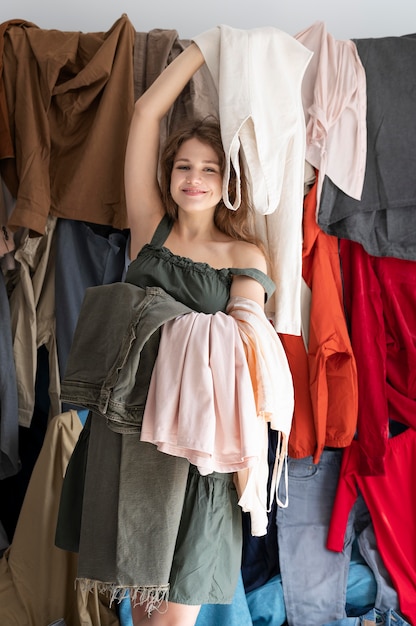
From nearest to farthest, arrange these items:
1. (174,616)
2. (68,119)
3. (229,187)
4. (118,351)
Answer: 1. (118,351)
2. (174,616)
3. (229,187)
4. (68,119)

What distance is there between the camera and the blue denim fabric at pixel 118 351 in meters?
1.68

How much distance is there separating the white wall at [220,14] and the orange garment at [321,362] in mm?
717

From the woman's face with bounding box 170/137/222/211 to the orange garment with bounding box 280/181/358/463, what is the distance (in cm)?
52

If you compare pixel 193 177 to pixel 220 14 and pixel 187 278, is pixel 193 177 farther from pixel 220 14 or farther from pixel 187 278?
pixel 220 14

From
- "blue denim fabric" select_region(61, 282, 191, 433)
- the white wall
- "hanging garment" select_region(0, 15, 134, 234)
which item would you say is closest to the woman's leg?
"blue denim fabric" select_region(61, 282, 191, 433)

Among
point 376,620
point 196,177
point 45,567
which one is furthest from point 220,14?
point 376,620

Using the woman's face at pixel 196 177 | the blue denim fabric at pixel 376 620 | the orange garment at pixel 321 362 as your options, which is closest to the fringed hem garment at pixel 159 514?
the woman's face at pixel 196 177

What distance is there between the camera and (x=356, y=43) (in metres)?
2.42

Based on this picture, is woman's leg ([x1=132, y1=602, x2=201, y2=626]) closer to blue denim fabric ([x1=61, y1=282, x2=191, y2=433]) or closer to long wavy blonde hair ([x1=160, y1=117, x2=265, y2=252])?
blue denim fabric ([x1=61, y1=282, x2=191, y2=433])

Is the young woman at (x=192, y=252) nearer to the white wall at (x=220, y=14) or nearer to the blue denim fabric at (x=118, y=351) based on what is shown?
the blue denim fabric at (x=118, y=351)

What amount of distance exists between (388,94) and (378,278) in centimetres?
58

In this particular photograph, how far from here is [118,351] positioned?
1.70m

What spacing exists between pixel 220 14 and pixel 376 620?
2.09 m

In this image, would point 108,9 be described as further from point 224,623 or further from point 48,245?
point 224,623
